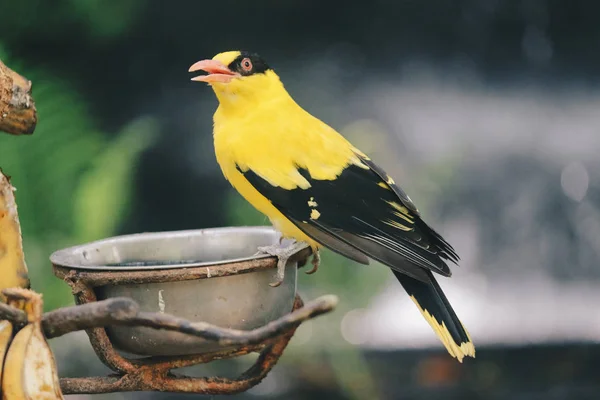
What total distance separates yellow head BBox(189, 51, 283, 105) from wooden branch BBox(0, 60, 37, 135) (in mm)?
426

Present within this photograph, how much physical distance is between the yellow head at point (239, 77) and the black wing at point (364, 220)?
0.53 ft

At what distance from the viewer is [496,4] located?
286 centimetres

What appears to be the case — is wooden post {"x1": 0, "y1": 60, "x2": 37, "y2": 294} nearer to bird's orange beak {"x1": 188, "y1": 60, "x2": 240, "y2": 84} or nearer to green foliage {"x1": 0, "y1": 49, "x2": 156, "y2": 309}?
bird's orange beak {"x1": 188, "y1": 60, "x2": 240, "y2": 84}

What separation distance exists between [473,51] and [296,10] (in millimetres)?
646

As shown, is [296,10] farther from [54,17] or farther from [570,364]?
[570,364]

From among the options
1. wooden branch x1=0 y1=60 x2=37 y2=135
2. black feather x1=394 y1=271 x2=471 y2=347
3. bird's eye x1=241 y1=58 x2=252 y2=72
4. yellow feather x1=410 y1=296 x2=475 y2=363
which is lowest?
yellow feather x1=410 y1=296 x2=475 y2=363

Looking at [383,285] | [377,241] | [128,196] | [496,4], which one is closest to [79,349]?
[128,196]

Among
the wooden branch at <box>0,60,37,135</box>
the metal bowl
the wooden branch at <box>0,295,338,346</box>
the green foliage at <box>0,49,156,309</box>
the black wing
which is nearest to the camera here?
the wooden branch at <box>0,295,338,346</box>

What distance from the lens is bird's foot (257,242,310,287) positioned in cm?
119

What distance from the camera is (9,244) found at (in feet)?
3.44

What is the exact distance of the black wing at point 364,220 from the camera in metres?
1.37

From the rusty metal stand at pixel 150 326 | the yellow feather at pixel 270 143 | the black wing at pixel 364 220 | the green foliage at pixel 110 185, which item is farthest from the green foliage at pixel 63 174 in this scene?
the rusty metal stand at pixel 150 326

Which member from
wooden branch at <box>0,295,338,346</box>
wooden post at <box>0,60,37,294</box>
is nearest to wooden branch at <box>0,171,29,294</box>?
wooden post at <box>0,60,37,294</box>

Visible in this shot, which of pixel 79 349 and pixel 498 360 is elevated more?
pixel 498 360
